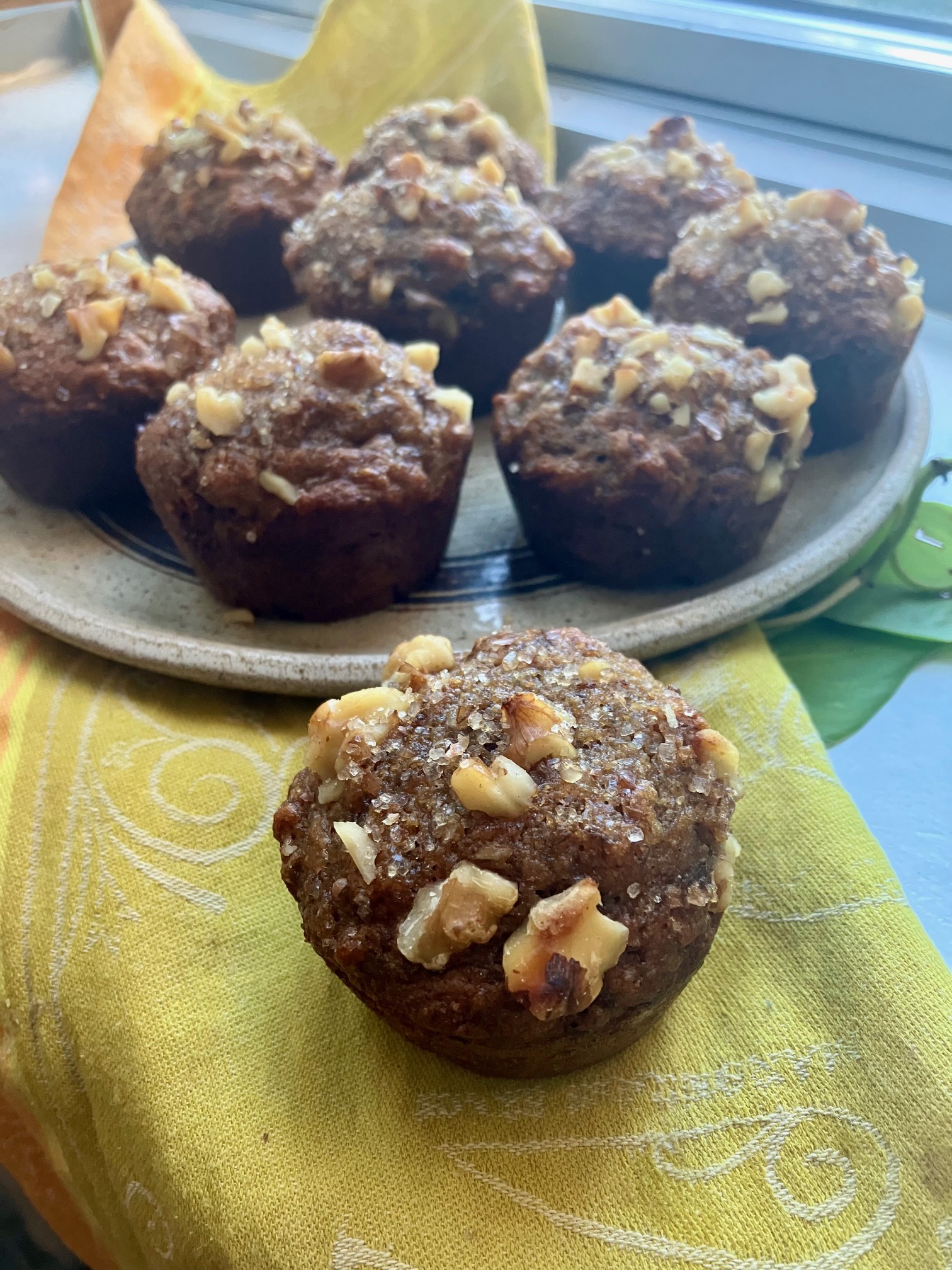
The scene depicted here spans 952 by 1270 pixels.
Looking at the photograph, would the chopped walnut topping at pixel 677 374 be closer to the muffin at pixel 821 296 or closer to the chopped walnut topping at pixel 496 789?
the muffin at pixel 821 296

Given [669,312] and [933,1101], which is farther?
[669,312]

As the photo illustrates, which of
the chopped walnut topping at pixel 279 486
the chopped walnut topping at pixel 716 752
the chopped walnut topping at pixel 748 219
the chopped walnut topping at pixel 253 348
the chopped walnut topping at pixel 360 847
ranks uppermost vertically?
the chopped walnut topping at pixel 748 219

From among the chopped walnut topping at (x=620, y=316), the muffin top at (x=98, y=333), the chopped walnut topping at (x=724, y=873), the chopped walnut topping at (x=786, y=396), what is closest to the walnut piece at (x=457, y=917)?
the chopped walnut topping at (x=724, y=873)

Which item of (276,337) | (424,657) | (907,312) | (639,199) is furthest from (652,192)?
(424,657)

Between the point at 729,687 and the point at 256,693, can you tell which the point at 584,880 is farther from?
the point at 256,693

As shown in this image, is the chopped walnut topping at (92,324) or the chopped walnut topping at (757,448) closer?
the chopped walnut topping at (757,448)

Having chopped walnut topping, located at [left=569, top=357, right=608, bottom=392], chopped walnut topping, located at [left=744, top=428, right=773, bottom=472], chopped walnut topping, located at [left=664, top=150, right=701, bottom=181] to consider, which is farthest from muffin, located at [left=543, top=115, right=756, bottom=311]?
chopped walnut topping, located at [left=744, top=428, right=773, bottom=472]

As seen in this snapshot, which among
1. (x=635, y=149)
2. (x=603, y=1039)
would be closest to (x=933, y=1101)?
(x=603, y=1039)
